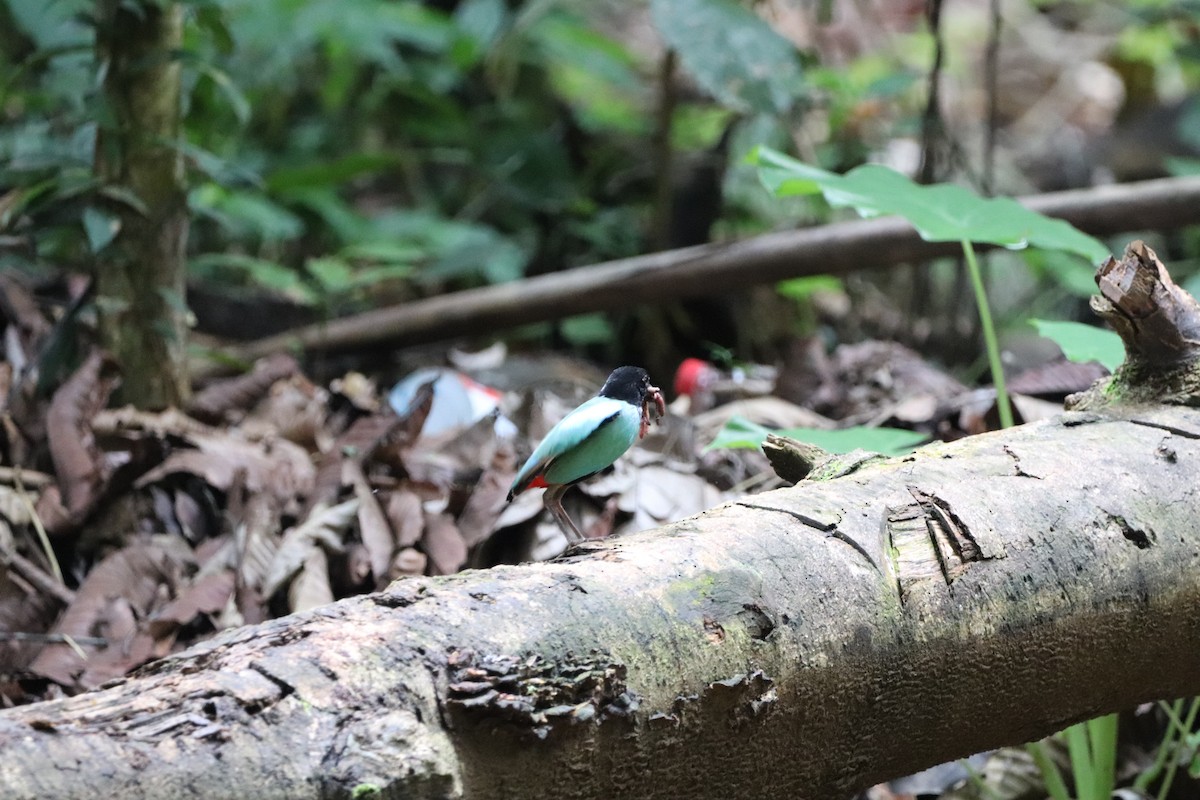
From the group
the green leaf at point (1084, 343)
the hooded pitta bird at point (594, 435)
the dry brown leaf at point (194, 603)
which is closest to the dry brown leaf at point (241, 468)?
the dry brown leaf at point (194, 603)

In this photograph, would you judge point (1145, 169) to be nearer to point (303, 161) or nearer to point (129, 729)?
point (303, 161)

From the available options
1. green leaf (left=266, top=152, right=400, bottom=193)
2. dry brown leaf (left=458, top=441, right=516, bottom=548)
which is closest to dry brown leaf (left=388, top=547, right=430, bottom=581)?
dry brown leaf (left=458, top=441, right=516, bottom=548)

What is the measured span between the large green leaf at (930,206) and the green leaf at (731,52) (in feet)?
6.27

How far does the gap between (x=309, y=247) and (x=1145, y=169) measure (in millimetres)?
5476

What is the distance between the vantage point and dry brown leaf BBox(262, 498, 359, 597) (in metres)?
2.27

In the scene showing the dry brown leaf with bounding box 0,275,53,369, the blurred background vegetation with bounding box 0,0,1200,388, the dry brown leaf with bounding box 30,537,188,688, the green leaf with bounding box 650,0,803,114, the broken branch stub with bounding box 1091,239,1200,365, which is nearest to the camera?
the broken branch stub with bounding box 1091,239,1200,365

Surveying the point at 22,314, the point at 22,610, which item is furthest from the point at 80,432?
the point at 22,314

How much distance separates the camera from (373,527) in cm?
239

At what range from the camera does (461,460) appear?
285 centimetres

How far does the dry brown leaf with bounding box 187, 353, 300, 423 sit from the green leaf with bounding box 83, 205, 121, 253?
1.82 ft

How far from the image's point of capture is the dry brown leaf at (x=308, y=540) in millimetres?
2268

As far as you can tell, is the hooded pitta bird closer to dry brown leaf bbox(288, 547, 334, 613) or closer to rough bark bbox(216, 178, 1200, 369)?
dry brown leaf bbox(288, 547, 334, 613)

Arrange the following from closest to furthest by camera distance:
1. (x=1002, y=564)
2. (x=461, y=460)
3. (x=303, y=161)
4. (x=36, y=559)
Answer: (x=1002, y=564), (x=36, y=559), (x=461, y=460), (x=303, y=161)

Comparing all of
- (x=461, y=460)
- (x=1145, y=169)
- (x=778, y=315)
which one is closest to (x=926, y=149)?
(x=778, y=315)
